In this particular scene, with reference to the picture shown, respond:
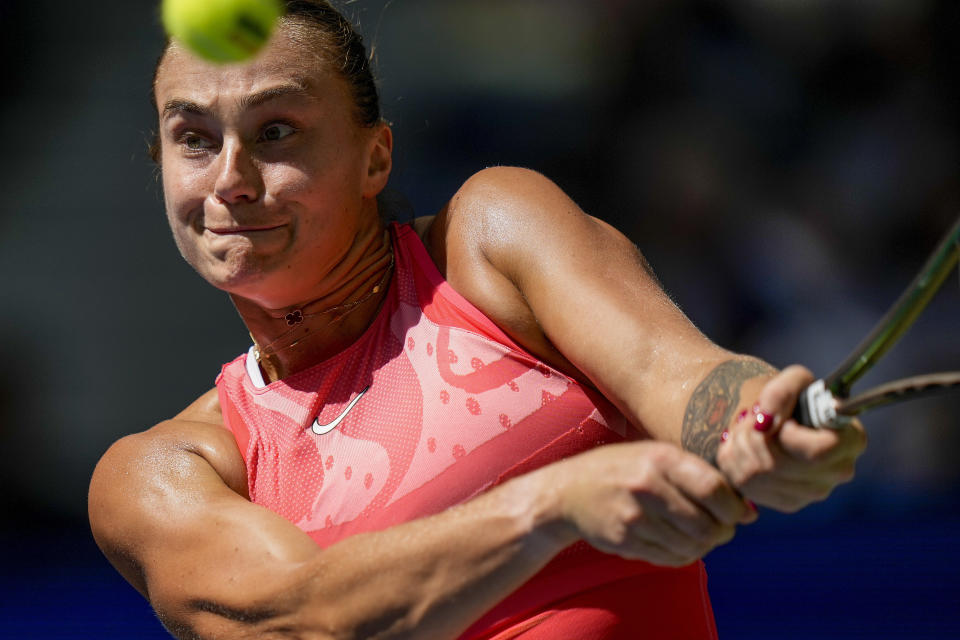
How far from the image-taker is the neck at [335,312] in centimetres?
194

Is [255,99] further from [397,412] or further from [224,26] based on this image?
[397,412]

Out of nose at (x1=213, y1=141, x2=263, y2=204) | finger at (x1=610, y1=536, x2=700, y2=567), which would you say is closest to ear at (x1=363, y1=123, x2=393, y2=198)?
nose at (x1=213, y1=141, x2=263, y2=204)

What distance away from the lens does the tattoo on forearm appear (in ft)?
4.39

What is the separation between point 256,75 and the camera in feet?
6.00

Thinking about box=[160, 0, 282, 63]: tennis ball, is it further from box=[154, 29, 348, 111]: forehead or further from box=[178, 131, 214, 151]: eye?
box=[178, 131, 214, 151]: eye

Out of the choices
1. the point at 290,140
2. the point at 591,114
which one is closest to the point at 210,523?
the point at 290,140

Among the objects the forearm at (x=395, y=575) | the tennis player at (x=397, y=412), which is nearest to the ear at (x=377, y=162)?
the tennis player at (x=397, y=412)

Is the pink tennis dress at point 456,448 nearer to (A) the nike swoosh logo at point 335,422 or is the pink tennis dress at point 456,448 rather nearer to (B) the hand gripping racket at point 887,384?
(A) the nike swoosh logo at point 335,422

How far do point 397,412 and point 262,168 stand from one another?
43 centimetres

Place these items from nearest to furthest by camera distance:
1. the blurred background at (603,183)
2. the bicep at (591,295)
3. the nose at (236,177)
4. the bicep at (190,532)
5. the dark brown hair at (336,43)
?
the bicep at (591,295) → the bicep at (190,532) → the nose at (236,177) → the dark brown hair at (336,43) → the blurred background at (603,183)

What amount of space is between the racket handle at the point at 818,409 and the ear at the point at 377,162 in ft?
3.24

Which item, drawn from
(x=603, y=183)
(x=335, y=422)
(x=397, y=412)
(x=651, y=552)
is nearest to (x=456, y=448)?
(x=397, y=412)

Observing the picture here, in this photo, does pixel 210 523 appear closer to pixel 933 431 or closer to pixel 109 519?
pixel 109 519

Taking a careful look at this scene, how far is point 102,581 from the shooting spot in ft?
12.2
